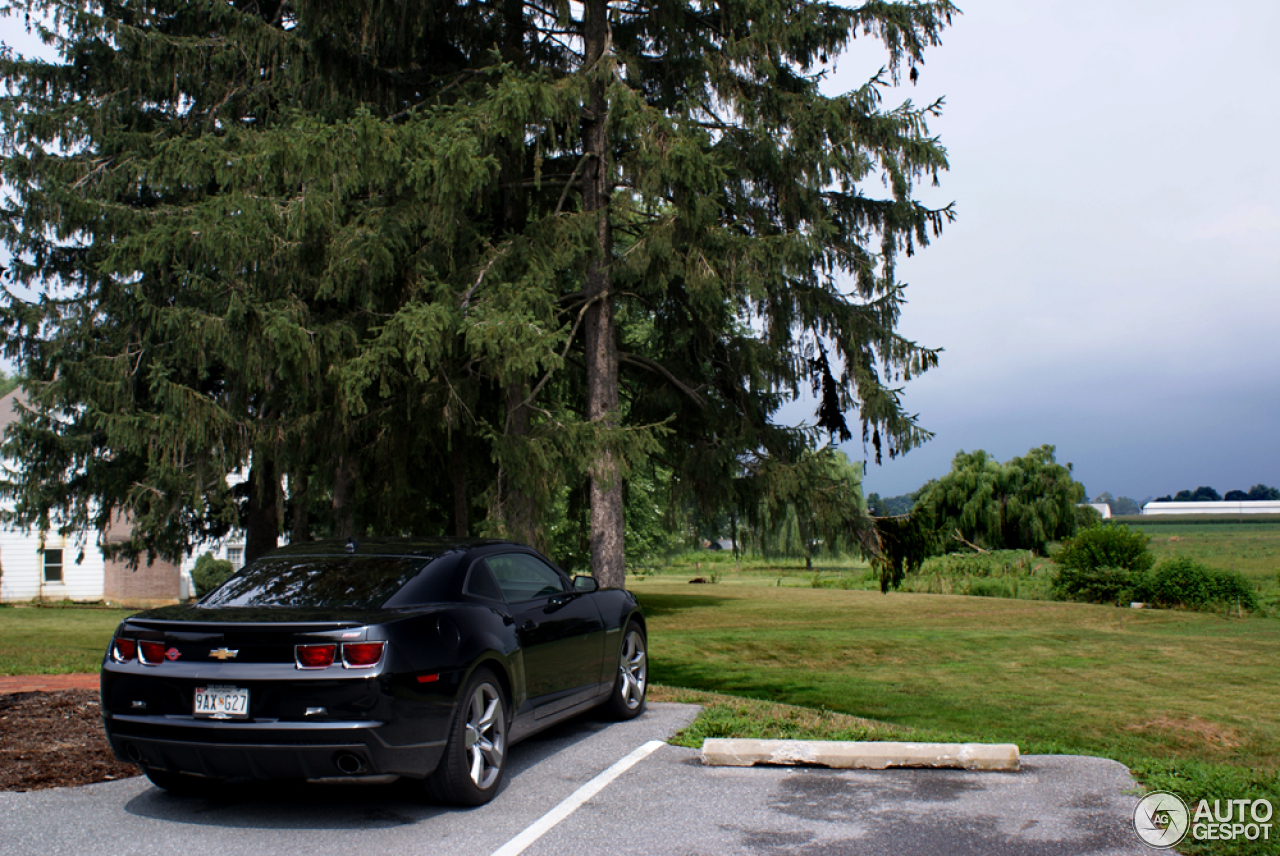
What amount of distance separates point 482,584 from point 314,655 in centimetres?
140

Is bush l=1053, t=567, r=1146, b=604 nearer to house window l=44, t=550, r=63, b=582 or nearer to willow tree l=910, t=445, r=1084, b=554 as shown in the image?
willow tree l=910, t=445, r=1084, b=554

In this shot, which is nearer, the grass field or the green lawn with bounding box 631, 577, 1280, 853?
the green lawn with bounding box 631, 577, 1280, 853

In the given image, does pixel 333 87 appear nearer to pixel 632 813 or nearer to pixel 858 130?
pixel 858 130

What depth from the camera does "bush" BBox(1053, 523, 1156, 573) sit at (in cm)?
2805

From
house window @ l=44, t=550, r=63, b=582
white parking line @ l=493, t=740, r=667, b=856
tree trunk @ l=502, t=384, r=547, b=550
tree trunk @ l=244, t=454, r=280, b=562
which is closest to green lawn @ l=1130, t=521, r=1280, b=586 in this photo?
tree trunk @ l=502, t=384, r=547, b=550

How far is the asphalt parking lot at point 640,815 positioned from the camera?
4.94m

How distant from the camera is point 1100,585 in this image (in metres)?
28.1

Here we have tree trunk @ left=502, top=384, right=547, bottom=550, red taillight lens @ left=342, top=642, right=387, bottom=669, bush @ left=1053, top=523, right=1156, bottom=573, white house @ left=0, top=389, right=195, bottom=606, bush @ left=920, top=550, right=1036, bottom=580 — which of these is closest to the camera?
red taillight lens @ left=342, top=642, right=387, bottom=669

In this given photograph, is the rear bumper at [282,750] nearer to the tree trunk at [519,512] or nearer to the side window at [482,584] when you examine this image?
the side window at [482,584]

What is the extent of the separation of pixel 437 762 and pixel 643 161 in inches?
386

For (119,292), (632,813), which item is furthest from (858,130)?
(119,292)

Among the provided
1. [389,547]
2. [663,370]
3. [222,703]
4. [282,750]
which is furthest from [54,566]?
[282,750]

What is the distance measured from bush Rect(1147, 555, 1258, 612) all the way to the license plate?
25663 mm

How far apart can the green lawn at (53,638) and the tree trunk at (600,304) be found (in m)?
6.56
